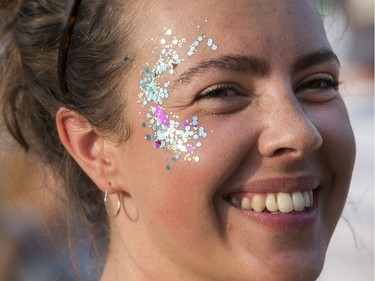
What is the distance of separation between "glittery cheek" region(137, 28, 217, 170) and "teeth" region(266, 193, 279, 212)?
0.27 meters

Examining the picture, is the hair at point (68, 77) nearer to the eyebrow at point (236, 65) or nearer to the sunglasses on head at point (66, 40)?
the sunglasses on head at point (66, 40)

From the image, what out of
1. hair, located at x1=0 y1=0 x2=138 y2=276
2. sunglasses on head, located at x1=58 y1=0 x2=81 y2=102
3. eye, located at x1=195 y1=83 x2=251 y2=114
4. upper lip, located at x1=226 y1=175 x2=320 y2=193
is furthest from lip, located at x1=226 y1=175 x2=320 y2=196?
sunglasses on head, located at x1=58 y1=0 x2=81 y2=102

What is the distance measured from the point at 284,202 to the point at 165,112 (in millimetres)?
448

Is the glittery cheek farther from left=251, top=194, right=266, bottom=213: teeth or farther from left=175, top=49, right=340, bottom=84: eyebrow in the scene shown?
left=251, top=194, right=266, bottom=213: teeth

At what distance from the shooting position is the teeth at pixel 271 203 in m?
2.21

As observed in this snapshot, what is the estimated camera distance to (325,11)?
283 cm

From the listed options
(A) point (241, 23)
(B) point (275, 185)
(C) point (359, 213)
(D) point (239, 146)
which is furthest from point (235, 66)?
(C) point (359, 213)

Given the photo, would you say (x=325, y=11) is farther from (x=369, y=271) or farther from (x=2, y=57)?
(x=369, y=271)

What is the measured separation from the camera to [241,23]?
2.21 meters

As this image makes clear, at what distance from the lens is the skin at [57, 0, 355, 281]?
2.16 metres

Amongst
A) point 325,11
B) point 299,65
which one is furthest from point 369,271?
point 299,65

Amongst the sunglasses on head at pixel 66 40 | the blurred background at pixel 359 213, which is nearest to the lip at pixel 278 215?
the sunglasses on head at pixel 66 40

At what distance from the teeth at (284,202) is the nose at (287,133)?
0.14m

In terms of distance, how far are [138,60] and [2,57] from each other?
2.58ft
